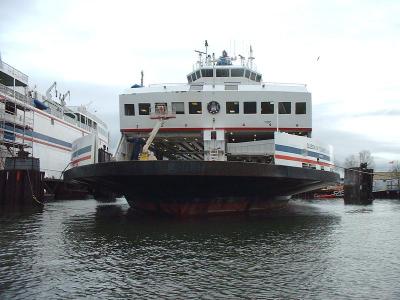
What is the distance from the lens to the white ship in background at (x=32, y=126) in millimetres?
36406

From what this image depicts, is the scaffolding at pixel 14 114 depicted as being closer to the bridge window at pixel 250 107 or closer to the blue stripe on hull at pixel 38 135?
the blue stripe on hull at pixel 38 135

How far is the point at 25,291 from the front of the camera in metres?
Answer: 6.66

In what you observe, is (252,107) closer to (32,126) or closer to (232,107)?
(232,107)

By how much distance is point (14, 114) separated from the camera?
37031 millimetres

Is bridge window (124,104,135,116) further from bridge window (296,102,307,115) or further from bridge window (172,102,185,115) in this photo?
bridge window (296,102,307,115)

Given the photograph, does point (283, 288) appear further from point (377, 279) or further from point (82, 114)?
point (82, 114)

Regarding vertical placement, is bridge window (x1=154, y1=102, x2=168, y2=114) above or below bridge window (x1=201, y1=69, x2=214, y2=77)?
below

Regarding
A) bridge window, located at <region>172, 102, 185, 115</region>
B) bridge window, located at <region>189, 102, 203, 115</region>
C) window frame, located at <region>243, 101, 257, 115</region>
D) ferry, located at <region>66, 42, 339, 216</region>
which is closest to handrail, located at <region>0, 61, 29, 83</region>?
ferry, located at <region>66, 42, 339, 216</region>

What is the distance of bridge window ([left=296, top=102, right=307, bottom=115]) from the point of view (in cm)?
2206

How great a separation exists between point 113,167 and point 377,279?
11071mm

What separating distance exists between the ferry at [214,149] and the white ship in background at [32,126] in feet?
28.5

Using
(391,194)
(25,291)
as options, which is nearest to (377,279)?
(25,291)

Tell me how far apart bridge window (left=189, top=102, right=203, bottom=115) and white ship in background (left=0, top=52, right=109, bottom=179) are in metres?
10.2

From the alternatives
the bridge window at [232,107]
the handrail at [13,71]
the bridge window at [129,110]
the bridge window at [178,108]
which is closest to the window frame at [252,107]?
the bridge window at [232,107]
